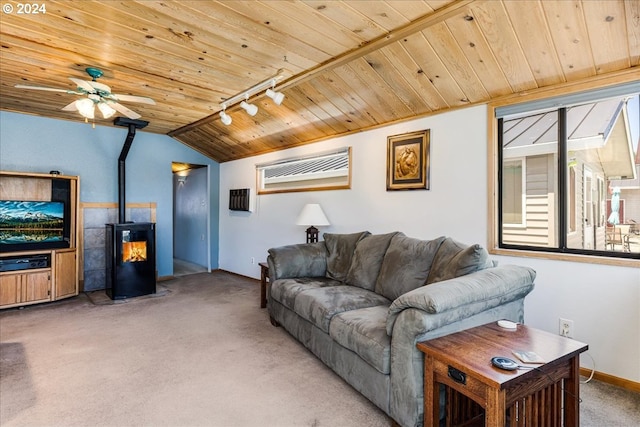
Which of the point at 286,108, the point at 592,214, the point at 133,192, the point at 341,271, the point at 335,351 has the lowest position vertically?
the point at 335,351

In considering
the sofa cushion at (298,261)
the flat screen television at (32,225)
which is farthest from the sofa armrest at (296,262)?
the flat screen television at (32,225)

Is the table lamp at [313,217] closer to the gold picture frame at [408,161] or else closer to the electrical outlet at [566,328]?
the gold picture frame at [408,161]

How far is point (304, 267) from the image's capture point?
3520mm

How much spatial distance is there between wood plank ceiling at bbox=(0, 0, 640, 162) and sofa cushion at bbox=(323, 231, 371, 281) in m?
1.35

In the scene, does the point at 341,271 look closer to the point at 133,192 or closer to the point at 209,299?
the point at 209,299

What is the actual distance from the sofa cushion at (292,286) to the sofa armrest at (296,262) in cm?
9

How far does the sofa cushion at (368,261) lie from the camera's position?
3045 millimetres

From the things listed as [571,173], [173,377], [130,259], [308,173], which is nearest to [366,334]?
[173,377]

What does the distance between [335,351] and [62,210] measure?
4271 mm

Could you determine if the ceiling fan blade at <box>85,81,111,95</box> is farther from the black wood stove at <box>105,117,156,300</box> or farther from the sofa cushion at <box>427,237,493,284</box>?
the sofa cushion at <box>427,237,493,284</box>

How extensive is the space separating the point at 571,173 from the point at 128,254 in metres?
5.18

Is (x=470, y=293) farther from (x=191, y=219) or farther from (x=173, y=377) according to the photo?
(x=191, y=219)

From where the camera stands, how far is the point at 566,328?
98.3 inches

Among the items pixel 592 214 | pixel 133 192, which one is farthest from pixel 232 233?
pixel 592 214
